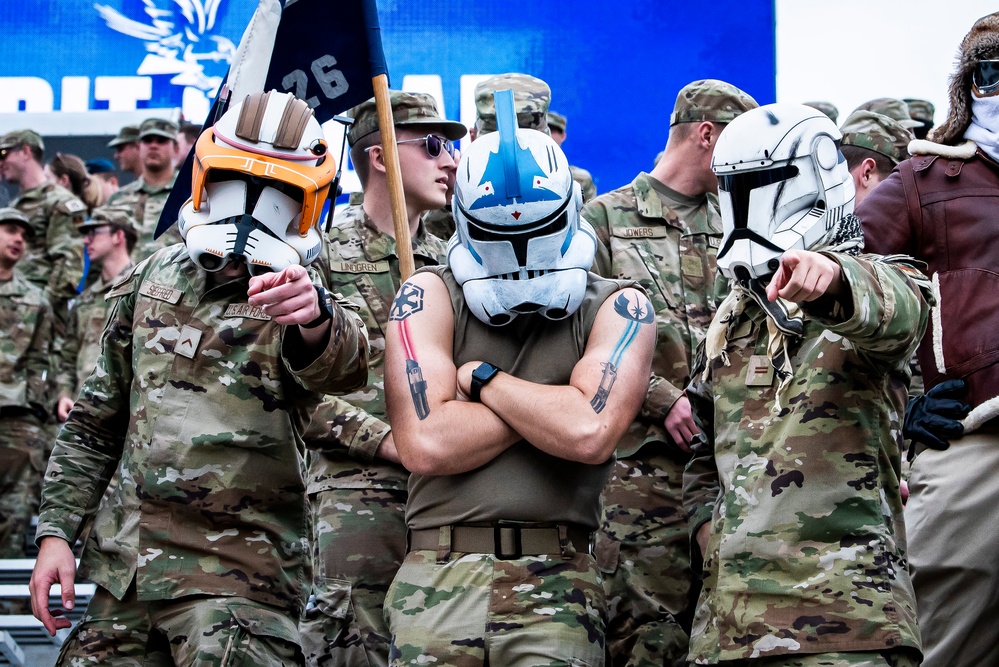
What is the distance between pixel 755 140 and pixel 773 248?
0.36m

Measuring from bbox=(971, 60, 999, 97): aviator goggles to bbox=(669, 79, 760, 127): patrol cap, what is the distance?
1.22m

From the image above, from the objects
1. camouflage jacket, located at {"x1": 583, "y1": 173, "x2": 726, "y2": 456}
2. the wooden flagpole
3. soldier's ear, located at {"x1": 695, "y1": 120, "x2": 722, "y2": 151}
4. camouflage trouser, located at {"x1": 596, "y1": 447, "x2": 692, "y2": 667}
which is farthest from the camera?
soldier's ear, located at {"x1": 695, "y1": 120, "x2": 722, "y2": 151}

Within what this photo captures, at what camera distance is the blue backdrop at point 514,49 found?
1173cm

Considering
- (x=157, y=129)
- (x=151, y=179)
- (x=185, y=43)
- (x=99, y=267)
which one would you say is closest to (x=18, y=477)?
(x=99, y=267)

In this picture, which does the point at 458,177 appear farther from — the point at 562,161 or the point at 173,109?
the point at 173,109

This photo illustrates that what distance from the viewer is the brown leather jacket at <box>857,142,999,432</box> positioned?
4.58 m

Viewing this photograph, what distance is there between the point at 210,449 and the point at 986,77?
3.04 meters

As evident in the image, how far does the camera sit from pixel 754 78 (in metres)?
11.6

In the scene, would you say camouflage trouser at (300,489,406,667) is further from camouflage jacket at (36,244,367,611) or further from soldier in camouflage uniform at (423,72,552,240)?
soldier in camouflage uniform at (423,72,552,240)

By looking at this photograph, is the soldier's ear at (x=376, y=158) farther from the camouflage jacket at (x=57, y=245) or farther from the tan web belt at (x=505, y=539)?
the camouflage jacket at (x=57, y=245)

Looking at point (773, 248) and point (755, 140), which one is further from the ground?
point (755, 140)

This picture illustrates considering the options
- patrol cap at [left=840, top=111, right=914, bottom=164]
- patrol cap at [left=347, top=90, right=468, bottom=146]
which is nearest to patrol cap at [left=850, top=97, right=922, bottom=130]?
patrol cap at [left=840, top=111, right=914, bottom=164]

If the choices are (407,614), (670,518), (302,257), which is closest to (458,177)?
(302,257)

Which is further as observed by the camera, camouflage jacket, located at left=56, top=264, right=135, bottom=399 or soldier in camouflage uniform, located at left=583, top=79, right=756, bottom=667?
camouflage jacket, located at left=56, top=264, right=135, bottom=399
